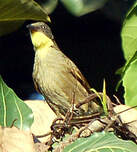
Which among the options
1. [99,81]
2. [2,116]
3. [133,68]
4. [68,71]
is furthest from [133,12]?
[99,81]

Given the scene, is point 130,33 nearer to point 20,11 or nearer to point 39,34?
point 20,11

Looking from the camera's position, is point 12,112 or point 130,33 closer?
point 12,112

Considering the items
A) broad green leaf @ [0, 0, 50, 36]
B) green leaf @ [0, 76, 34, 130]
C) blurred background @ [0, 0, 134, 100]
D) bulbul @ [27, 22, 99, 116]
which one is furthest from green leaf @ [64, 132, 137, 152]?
blurred background @ [0, 0, 134, 100]

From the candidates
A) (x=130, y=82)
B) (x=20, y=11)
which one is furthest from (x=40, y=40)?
(x=20, y=11)

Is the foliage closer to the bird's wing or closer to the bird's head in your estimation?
the bird's wing

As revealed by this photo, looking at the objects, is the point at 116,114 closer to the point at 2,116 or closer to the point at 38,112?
the point at 2,116
